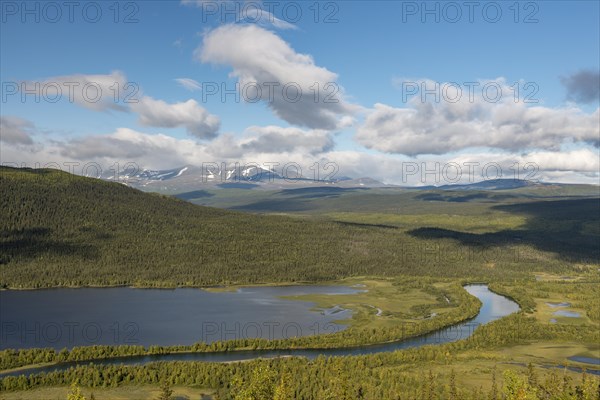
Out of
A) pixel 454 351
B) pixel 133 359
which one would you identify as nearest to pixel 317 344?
pixel 454 351

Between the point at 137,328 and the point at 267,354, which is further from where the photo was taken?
the point at 137,328

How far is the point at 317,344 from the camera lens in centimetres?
16262

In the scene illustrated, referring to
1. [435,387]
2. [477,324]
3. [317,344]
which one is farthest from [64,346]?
[477,324]

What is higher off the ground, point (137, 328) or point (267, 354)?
point (137, 328)

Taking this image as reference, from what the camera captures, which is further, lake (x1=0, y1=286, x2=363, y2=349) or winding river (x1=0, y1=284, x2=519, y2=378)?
lake (x1=0, y1=286, x2=363, y2=349)

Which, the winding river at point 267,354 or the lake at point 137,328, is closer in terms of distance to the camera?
the winding river at point 267,354

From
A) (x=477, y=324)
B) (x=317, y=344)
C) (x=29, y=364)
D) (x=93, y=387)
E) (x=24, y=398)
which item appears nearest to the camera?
(x=24, y=398)

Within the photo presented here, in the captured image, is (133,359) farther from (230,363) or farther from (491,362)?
(491,362)

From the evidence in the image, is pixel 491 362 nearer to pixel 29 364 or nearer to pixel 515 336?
pixel 515 336

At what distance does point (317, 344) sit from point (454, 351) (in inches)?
1672

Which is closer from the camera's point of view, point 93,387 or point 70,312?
point 93,387

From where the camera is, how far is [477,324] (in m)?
199

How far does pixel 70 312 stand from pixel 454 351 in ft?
471

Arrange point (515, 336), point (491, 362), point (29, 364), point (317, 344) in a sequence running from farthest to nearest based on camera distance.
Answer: point (515, 336) < point (317, 344) < point (491, 362) < point (29, 364)
